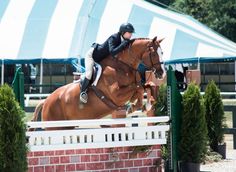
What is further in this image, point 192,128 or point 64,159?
point 192,128

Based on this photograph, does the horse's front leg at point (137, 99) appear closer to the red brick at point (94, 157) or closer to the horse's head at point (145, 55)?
the horse's head at point (145, 55)

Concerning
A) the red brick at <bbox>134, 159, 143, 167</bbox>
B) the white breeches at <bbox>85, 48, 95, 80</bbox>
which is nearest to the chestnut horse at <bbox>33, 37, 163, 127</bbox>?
the white breeches at <bbox>85, 48, 95, 80</bbox>

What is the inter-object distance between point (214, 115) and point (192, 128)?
2272 millimetres

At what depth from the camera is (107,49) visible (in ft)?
28.3

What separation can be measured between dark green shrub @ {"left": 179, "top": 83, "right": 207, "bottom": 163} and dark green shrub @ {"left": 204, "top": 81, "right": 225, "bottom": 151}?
2053 millimetres

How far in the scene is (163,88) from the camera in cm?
809

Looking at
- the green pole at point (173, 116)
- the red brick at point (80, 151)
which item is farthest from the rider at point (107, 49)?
the red brick at point (80, 151)

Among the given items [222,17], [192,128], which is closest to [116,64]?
[192,128]

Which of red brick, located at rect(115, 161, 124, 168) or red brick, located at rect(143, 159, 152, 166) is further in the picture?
red brick, located at rect(143, 159, 152, 166)

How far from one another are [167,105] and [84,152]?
136 cm

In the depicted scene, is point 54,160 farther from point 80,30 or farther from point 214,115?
point 80,30

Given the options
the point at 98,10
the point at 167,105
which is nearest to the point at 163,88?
the point at 167,105

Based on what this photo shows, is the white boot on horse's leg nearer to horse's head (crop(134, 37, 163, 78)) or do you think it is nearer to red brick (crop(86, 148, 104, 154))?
horse's head (crop(134, 37, 163, 78))

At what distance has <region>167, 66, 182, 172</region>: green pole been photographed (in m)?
7.28
